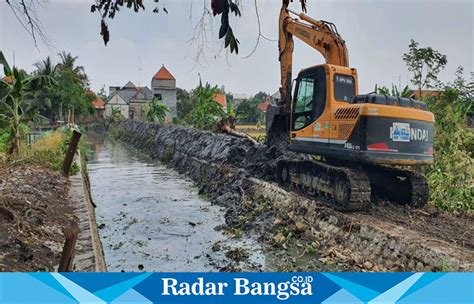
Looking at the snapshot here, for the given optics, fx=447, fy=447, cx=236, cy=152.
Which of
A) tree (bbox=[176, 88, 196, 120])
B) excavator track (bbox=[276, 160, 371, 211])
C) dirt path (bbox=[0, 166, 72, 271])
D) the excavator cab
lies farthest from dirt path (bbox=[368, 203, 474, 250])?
tree (bbox=[176, 88, 196, 120])

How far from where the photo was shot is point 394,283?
120 inches

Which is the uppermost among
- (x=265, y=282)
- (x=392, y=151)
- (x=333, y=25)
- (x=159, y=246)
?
(x=333, y=25)

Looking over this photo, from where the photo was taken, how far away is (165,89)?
60.6 meters

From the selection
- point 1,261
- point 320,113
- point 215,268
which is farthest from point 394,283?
point 320,113

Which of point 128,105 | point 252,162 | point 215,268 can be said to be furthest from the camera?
point 128,105

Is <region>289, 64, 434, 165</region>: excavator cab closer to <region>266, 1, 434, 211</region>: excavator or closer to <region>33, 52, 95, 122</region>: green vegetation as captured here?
<region>266, 1, 434, 211</region>: excavator

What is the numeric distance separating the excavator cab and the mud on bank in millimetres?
1092

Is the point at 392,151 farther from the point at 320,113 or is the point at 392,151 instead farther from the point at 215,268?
the point at 215,268

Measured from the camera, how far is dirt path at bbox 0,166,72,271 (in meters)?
4.82

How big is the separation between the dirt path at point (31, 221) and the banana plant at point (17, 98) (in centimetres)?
303

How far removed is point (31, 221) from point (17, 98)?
7.13 meters

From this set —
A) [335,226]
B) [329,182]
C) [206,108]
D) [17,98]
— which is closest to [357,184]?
[335,226]

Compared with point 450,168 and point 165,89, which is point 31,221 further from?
point 165,89

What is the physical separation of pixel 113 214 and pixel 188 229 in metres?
2.38
